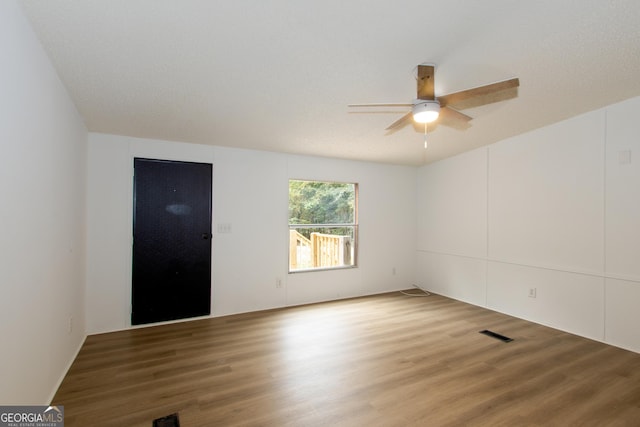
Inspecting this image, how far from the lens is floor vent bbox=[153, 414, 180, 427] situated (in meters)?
1.85

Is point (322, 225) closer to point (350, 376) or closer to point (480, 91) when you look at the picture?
point (350, 376)

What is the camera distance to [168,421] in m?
1.89

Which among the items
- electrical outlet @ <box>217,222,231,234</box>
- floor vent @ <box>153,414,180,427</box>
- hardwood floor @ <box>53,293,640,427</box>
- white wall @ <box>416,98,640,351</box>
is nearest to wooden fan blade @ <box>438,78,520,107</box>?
white wall @ <box>416,98,640,351</box>

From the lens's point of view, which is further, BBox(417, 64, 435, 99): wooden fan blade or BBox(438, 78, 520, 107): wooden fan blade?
BBox(417, 64, 435, 99): wooden fan blade

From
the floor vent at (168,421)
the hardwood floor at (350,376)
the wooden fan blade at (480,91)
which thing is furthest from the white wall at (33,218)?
the wooden fan blade at (480,91)

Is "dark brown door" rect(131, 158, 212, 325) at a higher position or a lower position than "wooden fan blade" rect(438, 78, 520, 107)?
lower

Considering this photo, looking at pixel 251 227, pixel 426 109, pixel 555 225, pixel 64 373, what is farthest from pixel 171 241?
pixel 555 225

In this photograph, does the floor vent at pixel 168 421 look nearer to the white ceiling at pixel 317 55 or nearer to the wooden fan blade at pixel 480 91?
the white ceiling at pixel 317 55

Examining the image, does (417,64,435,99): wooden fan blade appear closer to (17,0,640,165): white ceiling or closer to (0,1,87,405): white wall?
(17,0,640,165): white ceiling

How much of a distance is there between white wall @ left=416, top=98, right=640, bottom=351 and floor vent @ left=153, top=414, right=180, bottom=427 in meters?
4.13

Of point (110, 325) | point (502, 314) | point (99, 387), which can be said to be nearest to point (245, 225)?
point (110, 325)

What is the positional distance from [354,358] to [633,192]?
323cm

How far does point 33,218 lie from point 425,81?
2.79 metres

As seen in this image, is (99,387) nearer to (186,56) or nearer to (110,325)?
(110,325)
